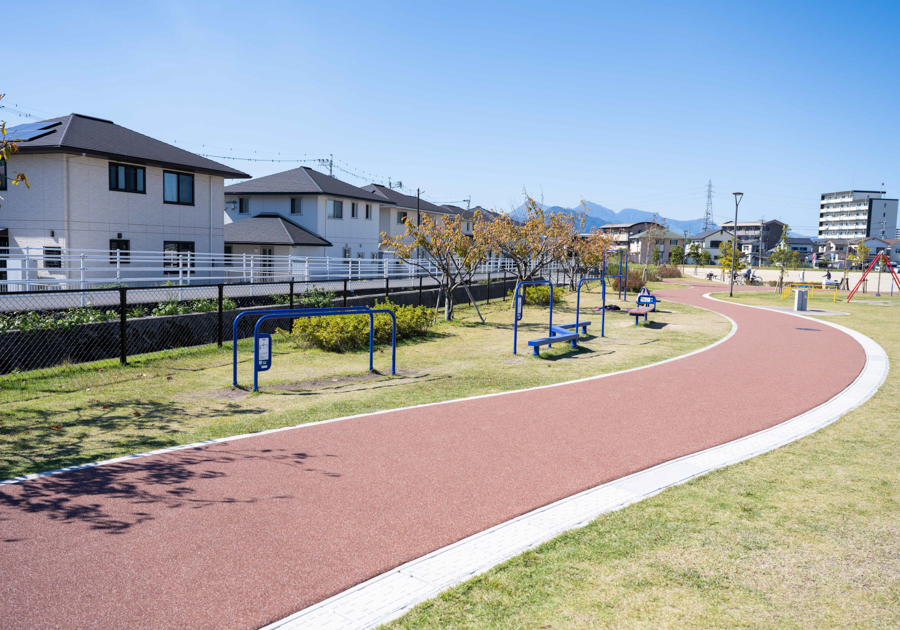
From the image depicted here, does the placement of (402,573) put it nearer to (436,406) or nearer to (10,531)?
(10,531)

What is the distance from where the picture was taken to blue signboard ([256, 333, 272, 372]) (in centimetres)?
953

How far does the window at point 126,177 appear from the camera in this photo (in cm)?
2512

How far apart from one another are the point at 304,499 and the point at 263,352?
4759 millimetres

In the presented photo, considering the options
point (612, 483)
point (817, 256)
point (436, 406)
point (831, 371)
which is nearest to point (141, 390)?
point (436, 406)

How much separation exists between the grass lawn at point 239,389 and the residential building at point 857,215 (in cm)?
14249

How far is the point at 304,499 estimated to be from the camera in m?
5.32

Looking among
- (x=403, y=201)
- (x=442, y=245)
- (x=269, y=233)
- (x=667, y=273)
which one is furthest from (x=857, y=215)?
(x=442, y=245)

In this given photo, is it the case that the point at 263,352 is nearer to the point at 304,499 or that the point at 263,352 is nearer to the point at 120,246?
the point at 304,499

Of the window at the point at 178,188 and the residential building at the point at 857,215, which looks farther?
the residential building at the point at 857,215

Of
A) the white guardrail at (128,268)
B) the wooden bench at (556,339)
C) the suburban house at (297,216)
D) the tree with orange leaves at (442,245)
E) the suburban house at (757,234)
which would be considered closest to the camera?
the wooden bench at (556,339)

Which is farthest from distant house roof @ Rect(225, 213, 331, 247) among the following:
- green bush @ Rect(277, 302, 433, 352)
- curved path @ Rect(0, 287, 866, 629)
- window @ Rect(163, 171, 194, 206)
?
curved path @ Rect(0, 287, 866, 629)

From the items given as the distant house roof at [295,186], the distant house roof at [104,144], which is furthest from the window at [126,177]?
the distant house roof at [295,186]

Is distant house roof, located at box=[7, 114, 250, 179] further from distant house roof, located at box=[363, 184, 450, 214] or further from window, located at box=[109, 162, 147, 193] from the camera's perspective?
distant house roof, located at box=[363, 184, 450, 214]

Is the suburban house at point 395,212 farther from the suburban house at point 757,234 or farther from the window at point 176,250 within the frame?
the suburban house at point 757,234
